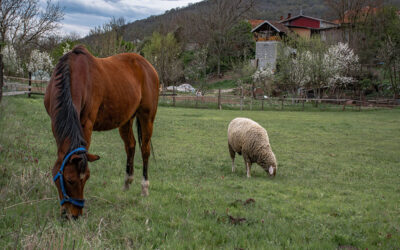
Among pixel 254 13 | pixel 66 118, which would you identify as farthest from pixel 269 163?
pixel 254 13

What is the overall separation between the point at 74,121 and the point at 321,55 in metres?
37.5

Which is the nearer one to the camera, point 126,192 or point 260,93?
point 126,192

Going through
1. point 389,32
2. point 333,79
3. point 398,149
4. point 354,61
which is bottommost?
point 398,149

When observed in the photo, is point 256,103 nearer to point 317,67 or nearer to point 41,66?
point 317,67

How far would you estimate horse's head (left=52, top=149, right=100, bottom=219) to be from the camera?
304cm

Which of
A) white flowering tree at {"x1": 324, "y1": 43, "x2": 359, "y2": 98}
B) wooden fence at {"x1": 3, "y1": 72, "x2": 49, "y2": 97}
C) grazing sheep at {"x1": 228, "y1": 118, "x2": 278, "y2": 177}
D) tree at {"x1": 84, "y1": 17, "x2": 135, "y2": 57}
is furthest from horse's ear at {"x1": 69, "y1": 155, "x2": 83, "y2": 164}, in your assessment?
white flowering tree at {"x1": 324, "y1": 43, "x2": 359, "y2": 98}

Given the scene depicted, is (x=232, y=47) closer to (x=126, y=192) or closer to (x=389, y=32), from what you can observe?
(x=389, y=32)

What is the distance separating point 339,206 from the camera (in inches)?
211

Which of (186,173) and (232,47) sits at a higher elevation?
(232,47)

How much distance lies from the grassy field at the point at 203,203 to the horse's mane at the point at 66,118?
68 cm

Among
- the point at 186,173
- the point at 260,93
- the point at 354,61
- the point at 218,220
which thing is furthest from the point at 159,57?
the point at 218,220

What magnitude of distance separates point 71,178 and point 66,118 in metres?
0.61

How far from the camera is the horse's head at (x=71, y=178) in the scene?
3045mm

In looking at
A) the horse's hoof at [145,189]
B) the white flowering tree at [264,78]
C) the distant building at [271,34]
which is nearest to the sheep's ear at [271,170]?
the horse's hoof at [145,189]
